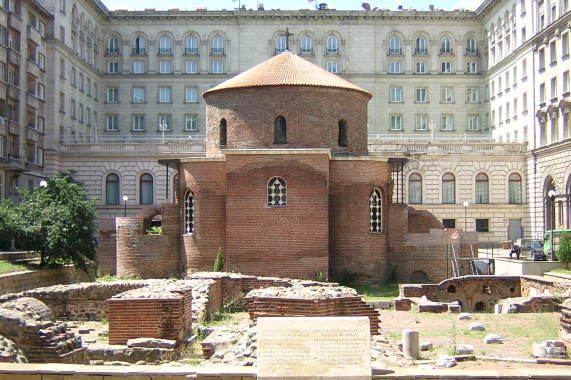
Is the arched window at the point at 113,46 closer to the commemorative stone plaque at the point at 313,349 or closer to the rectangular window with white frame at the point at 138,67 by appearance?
the rectangular window with white frame at the point at 138,67

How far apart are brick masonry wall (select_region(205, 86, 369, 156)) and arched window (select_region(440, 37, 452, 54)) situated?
38.4 m

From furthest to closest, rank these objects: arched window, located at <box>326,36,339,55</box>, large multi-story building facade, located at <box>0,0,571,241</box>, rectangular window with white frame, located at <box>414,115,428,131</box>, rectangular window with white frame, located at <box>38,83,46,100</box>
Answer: arched window, located at <box>326,36,339,55</box>, rectangular window with white frame, located at <box>414,115,428,131</box>, rectangular window with white frame, located at <box>38,83,46,100</box>, large multi-story building facade, located at <box>0,0,571,241</box>

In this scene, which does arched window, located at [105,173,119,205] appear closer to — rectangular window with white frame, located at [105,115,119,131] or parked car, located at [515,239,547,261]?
rectangular window with white frame, located at [105,115,119,131]

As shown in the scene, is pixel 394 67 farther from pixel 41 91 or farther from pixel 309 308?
pixel 309 308

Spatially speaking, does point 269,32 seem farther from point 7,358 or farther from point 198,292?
point 7,358

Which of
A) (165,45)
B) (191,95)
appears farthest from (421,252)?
(165,45)

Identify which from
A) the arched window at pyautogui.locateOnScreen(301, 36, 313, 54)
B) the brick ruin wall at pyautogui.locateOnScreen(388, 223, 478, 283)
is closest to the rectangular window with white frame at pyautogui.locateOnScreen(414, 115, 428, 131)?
the arched window at pyautogui.locateOnScreen(301, 36, 313, 54)

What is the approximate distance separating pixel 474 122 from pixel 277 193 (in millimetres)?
43638

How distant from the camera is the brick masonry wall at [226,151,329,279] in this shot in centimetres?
2973

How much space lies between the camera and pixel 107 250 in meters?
35.5

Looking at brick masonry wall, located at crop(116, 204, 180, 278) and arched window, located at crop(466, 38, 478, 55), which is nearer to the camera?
brick masonry wall, located at crop(116, 204, 180, 278)

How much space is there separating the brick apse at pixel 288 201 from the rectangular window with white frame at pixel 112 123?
37.2m

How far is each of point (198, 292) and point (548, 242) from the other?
998 inches

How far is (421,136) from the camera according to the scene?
225ft
